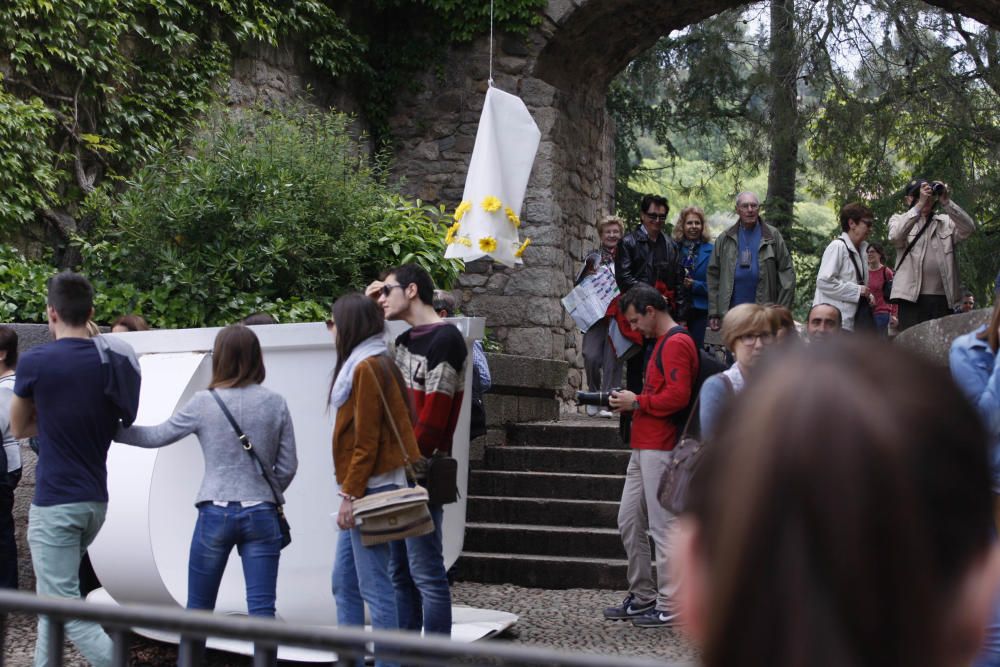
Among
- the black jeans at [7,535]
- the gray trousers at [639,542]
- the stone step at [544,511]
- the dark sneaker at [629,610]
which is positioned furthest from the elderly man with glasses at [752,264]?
the black jeans at [7,535]

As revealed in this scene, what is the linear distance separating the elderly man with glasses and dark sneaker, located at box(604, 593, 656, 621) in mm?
3151

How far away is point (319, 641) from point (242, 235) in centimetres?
748

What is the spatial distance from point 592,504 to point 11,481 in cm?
363

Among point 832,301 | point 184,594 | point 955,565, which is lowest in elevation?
point 184,594

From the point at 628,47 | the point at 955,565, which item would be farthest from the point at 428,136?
the point at 955,565

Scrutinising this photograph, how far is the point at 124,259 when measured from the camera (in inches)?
343

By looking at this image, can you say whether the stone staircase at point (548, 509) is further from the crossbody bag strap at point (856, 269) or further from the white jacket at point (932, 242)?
the white jacket at point (932, 242)

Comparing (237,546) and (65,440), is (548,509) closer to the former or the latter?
(237,546)

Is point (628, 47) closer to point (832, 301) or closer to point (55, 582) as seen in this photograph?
point (832, 301)

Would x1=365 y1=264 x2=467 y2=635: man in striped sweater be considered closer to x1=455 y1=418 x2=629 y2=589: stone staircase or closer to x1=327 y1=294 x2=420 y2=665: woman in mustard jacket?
x1=327 y1=294 x2=420 y2=665: woman in mustard jacket

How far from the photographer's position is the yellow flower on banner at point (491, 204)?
8.87 metres

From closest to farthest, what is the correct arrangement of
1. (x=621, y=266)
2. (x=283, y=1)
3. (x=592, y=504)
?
(x=592, y=504)
(x=621, y=266)
(x=283, y=1)

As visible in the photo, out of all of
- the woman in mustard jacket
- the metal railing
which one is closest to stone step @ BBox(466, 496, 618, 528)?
the woman in mustard jacket

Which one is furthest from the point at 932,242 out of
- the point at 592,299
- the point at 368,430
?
the point at 368,430
